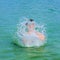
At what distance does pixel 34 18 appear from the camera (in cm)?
1619

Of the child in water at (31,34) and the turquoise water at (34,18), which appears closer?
the turquoise water at (34,18)

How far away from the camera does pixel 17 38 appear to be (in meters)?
11.1

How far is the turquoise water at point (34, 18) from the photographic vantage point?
10498mm

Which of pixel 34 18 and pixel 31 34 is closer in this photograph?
pixel 31 34

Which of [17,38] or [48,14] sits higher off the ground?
[48,14]

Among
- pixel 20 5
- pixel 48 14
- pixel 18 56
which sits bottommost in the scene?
pixel 18 56

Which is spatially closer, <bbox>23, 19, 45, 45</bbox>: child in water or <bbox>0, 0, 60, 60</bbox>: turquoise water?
<bbox>0, 0, 60, 60</bbox>: turquoise water

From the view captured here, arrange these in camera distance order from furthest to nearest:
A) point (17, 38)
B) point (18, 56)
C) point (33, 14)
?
point (33, 14) → point (17, 38) → point (18, 56)

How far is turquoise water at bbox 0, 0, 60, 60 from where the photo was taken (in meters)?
10.5

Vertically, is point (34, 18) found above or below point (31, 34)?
above

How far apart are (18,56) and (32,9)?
29.4 feet

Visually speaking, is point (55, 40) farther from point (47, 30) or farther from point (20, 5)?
point (20, 5)

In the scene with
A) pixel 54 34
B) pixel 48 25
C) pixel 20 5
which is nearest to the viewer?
pixel 54 34

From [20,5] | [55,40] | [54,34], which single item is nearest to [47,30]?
[54,34]
